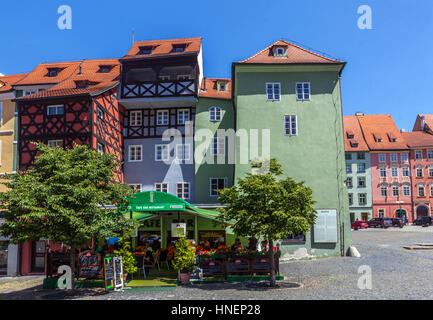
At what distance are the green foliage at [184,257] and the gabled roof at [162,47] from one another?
17957 millimetres

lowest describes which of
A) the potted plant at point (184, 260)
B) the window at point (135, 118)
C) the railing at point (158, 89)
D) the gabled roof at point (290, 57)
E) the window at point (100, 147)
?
the potted plant at point (184, 260)

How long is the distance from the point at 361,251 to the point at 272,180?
13.3m

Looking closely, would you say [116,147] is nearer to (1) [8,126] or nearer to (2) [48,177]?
(1) [8,126]

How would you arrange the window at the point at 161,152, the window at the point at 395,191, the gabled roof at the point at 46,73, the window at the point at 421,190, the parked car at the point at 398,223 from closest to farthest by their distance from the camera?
the window at the point at 161,152, the gabled roof at the point at 46,73, the parked car at the point at 398,223, the window at the point at 395,191, the window at the point at 421,190

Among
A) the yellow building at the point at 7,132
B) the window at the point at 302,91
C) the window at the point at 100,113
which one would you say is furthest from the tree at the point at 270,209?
the yellow building at the point at 7,132

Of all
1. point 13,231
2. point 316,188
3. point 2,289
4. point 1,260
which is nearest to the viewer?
point 13,231

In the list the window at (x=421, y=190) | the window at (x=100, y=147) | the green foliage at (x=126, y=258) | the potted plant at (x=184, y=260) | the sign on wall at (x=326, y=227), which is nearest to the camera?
the green foliage at (x=126, y=258)

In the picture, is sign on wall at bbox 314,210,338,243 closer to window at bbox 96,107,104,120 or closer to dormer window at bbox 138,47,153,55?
window at bbox 96,107,104,120

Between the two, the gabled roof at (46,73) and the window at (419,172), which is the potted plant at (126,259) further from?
the window at (419,172)

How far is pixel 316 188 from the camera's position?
2466 centimetres

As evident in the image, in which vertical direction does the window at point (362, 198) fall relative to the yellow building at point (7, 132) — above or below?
below

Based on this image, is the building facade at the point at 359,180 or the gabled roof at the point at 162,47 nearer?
the gabled roof at the point at 162,47

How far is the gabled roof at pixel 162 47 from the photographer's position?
1203 inches
